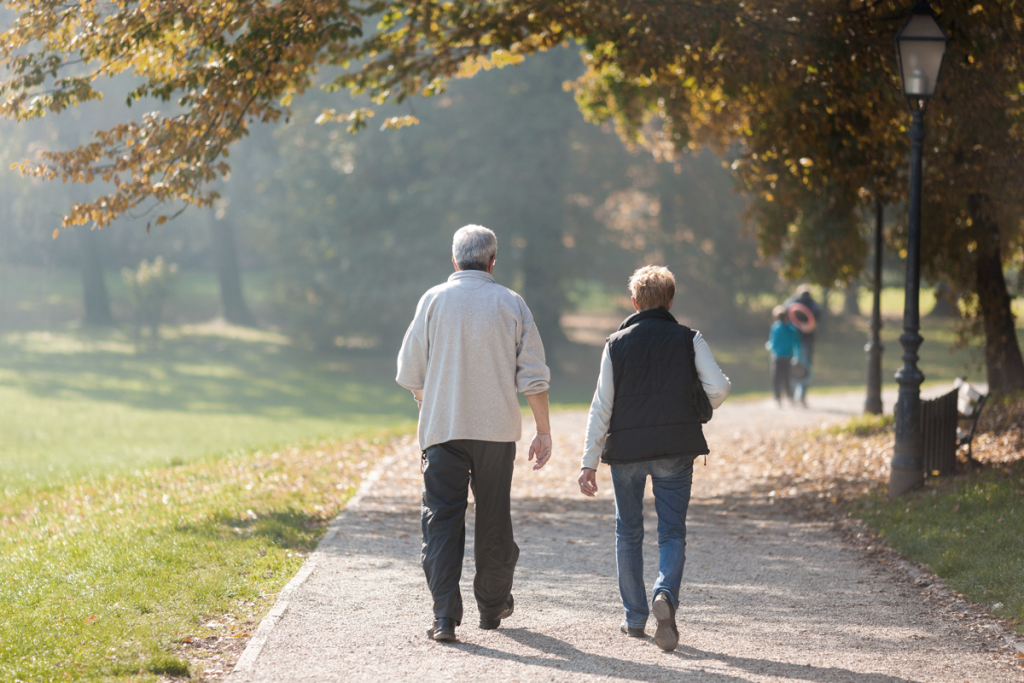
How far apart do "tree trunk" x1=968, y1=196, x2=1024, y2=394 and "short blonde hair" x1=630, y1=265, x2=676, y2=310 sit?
26.4ft

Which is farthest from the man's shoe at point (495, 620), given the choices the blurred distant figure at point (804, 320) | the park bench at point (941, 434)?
the blurred distant figure at point (804, 320)

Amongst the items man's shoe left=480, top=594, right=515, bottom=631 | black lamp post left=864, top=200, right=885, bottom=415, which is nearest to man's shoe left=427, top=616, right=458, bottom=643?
man's shoe left=480, top=594, right=515, bottom=631

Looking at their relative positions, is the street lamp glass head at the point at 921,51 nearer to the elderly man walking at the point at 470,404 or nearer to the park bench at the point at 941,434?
the park bench at the point at 941,434

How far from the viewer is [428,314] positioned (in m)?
4.94

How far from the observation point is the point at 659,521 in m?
4.98

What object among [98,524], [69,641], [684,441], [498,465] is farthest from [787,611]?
[98,524]

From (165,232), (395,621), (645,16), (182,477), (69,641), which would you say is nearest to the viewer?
(69,641)

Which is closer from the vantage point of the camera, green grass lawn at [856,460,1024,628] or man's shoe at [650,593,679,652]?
man's shoe at [650,593,679,652]

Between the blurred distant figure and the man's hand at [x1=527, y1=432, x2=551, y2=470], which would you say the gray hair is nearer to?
the man's hand at [x1=527, y1=432, x2=551, y2=470]

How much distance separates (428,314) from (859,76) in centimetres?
644

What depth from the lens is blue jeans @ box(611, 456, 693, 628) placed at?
193 inches

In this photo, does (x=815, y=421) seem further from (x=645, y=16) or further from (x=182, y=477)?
(x=182, y=477)

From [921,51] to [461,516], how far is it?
5.80 m

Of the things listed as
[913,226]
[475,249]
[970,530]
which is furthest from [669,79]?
[475,249]
